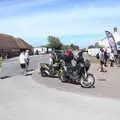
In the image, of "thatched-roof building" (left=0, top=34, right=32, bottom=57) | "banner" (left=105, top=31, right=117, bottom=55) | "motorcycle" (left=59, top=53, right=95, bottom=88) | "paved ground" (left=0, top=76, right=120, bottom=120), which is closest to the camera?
"paved ground" (left=0, top=76, right=120, bottom=120)

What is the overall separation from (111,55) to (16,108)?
82.4ft

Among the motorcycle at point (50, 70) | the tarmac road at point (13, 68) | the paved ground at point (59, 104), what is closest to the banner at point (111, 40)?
the tarmac road at point (13, 68)

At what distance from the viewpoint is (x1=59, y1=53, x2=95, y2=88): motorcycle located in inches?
680

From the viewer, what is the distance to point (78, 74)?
1833cm

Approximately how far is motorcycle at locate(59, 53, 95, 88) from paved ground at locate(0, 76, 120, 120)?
94.4 inches

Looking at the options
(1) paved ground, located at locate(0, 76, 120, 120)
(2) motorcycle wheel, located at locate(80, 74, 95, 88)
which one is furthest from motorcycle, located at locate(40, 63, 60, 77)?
(1) paved ground, located at locate(0, 76, 120, 120)

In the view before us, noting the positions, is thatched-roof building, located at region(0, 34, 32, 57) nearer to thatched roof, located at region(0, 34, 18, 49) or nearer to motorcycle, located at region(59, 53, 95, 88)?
thatched roof, located at region(0, 34, 18, 49)

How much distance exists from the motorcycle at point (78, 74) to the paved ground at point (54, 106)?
7.87 feet

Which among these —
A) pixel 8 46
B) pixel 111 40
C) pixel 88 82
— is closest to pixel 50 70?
pixel 88 82

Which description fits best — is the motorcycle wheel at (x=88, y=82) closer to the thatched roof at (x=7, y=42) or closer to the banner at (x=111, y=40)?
the banner at (x=111, y=40)

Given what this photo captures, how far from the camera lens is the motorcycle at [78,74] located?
56.6ft

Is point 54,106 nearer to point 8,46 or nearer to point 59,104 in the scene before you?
point 59,104

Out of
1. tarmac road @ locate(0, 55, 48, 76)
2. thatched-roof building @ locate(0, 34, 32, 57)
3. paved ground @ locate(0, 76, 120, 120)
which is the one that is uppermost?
thatched-roof building @ locate(0, 34, 32, 57)

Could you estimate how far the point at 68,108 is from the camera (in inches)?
438
